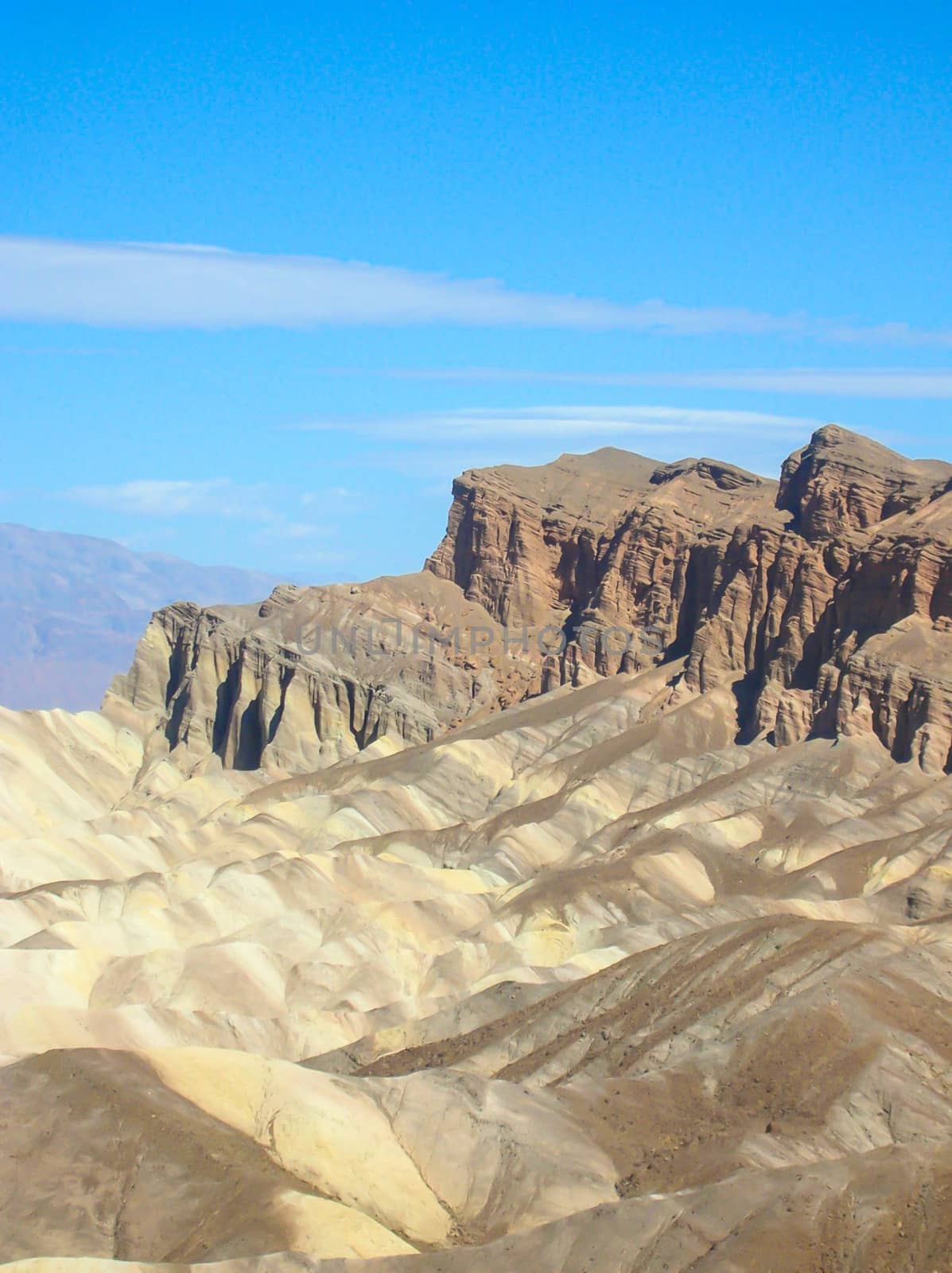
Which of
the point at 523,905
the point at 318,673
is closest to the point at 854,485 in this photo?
the point at 318,673

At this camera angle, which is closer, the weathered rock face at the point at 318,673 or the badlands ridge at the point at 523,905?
the badlands ridge at the point at 523,905

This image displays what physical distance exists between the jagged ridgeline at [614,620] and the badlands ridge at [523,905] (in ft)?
1.11

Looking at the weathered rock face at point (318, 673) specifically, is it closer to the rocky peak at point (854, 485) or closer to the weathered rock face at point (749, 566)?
the weathered rock face at point (749, 566)

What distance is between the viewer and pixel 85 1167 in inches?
2088

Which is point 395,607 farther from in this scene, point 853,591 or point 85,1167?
point 85,1167

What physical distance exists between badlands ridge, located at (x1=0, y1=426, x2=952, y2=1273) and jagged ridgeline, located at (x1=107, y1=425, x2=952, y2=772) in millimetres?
340

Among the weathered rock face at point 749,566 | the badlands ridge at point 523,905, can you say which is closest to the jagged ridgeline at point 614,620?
the weathered rock face at point 749,566

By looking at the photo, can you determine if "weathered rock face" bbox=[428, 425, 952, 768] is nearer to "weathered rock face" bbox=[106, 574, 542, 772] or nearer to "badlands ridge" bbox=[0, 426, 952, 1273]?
"badlands ridge" bbox=[0, 426, 952, 1273]

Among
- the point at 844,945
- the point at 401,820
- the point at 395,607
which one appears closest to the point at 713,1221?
the point at 844,945

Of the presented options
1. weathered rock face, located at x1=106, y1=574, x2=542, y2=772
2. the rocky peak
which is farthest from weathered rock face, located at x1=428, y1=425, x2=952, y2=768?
weathered rock face, located at x1=106, y1=574, x2=542, y2=772

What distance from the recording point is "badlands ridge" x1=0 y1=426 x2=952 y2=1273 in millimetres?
51375

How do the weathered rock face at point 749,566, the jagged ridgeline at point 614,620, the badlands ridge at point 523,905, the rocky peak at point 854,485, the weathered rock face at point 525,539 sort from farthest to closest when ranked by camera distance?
the weathered rock face at point 525,539
the rocky peak at point 854,485
the weathered rock face at point 749,566
the jagged ridgeline at point 614,620
the badlands ridge at point 523,905

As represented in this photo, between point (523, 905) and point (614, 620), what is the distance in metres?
51.6

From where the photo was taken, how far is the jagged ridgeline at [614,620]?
116 meters
